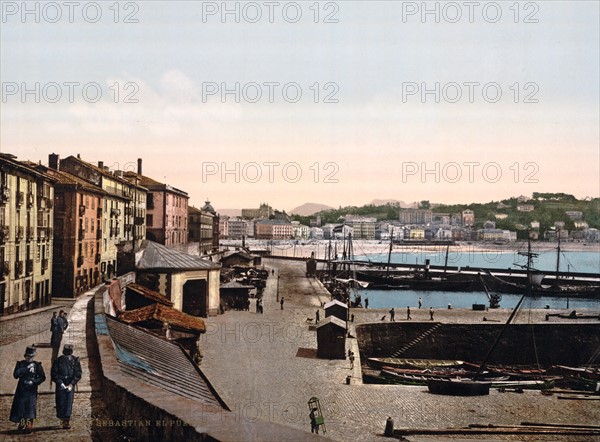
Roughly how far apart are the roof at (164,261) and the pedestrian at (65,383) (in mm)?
31294

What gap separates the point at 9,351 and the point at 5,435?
1027 cm

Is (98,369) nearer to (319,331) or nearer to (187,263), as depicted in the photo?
(319,331)

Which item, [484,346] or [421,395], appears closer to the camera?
[421,395]

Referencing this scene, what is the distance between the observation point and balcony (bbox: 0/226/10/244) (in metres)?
31.9

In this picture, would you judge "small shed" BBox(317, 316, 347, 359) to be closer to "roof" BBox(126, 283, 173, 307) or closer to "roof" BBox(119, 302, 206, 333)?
"roof" BBox(119, 302, 206, 333)

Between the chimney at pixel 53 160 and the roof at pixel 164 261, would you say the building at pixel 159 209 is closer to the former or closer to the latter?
the chimney at pixel 53 160

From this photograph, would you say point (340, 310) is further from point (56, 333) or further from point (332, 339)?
point (56, 333)

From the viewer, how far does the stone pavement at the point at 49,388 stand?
9984 millimetres

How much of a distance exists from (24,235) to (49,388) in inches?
995

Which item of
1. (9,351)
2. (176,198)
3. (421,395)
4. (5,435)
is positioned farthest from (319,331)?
(176,198)

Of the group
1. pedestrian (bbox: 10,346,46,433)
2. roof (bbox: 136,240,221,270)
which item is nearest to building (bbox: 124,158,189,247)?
roof (bbox: 136,240,221,270)

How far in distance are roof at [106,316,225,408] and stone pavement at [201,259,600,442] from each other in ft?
12.1

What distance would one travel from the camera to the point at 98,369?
1427cm

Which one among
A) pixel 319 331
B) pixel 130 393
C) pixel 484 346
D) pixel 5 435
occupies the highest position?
pixel 130 393
